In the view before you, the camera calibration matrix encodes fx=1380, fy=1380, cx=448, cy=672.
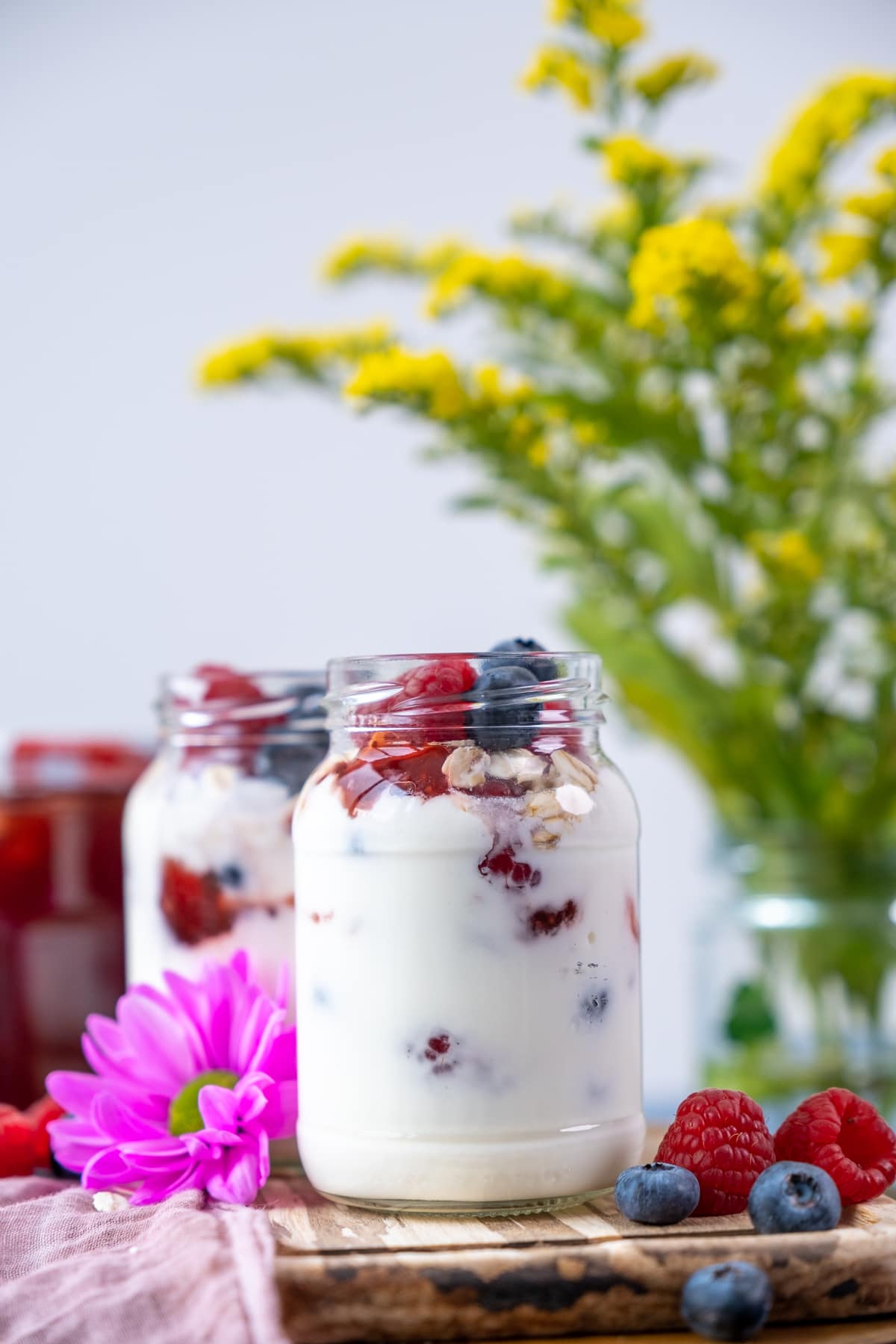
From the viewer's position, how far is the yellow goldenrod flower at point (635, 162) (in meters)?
1.25

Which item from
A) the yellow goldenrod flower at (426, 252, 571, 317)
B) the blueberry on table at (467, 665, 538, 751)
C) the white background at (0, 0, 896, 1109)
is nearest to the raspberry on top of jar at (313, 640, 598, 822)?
the blueberry on table at (467, 665, 538, 751)

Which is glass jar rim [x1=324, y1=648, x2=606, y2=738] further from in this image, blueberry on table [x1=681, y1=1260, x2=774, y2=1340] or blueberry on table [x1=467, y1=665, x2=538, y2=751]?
blueberry on table [x1=681, y1=1260, x2=774, y2=1340]

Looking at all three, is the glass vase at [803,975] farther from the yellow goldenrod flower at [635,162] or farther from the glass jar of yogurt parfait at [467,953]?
the yellow goldenrod flower at [635,162]

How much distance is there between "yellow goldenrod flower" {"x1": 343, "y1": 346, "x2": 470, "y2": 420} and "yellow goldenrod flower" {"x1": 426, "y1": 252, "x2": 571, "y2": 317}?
75mm

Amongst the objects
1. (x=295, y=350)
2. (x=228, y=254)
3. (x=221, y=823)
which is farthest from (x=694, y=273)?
(x=228, y=254)

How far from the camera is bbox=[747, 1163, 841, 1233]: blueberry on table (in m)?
0.83

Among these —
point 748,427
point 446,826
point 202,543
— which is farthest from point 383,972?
point 202,543

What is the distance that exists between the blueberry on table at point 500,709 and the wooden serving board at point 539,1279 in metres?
0.31

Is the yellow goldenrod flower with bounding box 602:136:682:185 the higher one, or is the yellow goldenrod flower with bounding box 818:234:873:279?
the yellow goldenrod flower with bounding box 602:136:682:185

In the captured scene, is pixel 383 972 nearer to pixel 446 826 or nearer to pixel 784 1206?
pixel 446 826

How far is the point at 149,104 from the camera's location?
2.04 m

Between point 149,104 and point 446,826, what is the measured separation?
1563mm

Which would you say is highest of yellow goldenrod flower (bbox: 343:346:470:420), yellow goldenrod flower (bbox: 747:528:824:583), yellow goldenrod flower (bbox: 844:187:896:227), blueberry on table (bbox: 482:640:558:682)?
yellow goldenrod flower (bbox: 844:187:896:227)

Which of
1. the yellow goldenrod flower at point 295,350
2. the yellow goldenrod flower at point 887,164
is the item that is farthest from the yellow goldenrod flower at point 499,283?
the yellow goldenrod flower at point 887,164
